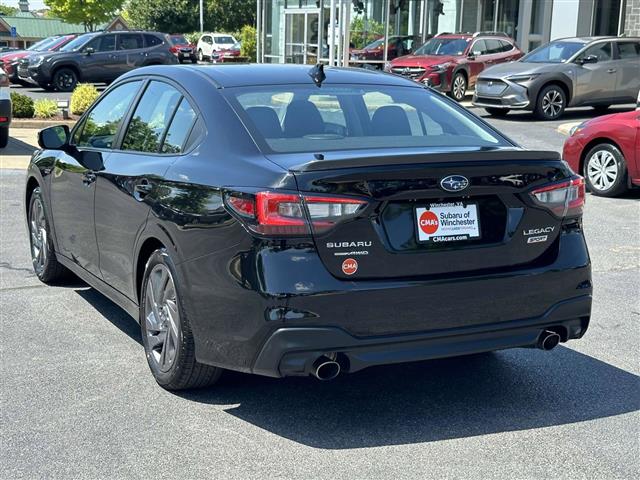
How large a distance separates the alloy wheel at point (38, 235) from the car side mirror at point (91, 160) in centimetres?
108

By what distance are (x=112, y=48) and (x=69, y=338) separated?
25.3 m

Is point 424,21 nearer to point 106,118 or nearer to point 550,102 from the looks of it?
point 550,102

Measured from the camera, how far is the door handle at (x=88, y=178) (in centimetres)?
568

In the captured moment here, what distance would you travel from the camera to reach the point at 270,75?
17.2 feet

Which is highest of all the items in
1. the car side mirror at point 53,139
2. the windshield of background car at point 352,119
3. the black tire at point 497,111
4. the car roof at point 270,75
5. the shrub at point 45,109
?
the car roof at point 270,75

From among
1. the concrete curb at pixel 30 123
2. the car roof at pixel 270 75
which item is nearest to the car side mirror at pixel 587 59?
the concrete curb at pixel 30 123

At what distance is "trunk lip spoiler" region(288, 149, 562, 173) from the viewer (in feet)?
13.4

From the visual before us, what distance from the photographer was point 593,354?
559cm

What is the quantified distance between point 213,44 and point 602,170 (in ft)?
147

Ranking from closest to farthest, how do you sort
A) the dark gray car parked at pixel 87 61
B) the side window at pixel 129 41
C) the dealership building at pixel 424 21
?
the dark gray car parked at pixel 87 61, the side window at pixel 129 41, the dealership building at pixel 424 21

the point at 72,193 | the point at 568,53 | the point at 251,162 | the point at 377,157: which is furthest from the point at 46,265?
the point at 568,53

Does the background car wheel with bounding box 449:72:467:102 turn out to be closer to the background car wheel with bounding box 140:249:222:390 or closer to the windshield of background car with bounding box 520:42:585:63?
the windshield of background car with bounding box 520:42:585:63

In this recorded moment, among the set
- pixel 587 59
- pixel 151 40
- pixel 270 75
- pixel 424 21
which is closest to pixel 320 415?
pixel 270 75

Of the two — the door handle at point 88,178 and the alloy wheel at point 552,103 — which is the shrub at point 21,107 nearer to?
the alloy wheel at point 552,103
